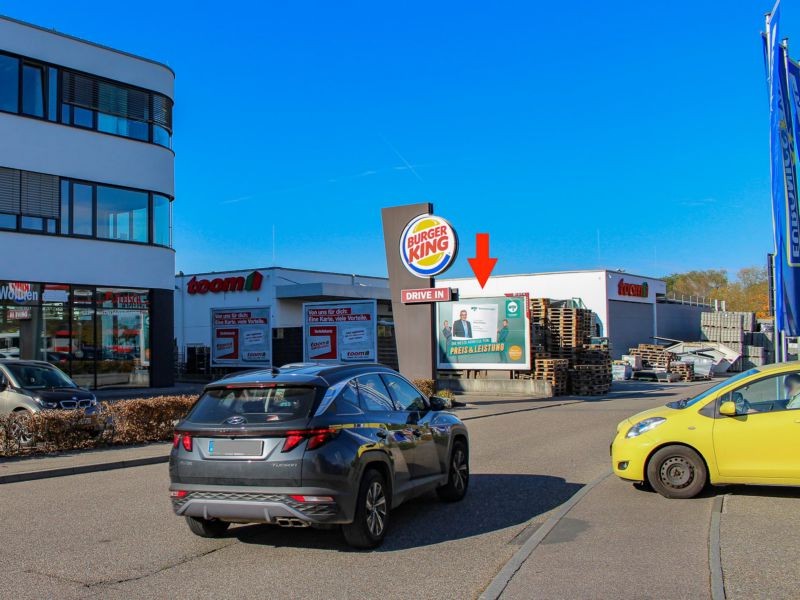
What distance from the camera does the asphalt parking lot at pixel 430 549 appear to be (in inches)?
220

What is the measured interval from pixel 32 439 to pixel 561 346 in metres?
21.3

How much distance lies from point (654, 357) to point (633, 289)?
545 inches

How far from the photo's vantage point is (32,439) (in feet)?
41.0

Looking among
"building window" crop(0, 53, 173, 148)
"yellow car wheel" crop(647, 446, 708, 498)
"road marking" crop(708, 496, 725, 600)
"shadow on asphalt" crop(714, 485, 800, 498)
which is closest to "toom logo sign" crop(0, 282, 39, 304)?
"building window" crop(0, 53, 173, 148)

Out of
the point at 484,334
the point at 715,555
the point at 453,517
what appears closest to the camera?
the point at 715,555

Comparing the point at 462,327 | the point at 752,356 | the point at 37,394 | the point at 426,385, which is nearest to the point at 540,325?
the point at 462,327

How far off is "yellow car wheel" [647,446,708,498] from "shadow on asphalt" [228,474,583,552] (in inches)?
41.7

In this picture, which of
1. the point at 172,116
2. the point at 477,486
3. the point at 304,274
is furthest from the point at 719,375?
the point at 477,486

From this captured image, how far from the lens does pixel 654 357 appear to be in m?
40.7

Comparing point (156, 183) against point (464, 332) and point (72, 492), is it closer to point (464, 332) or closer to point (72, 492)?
point (464, 332)

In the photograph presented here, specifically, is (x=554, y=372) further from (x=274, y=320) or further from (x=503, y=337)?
(x=274, y=320)

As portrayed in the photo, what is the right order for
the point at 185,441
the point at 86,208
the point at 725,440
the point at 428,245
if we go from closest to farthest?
1. the point at 185,441
2. the point at 725,440
3. the point at 428,245
4. the point at 86,208

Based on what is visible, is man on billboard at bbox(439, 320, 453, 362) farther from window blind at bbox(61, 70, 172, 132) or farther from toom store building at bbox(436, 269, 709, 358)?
toom store building at bbox(436, 269, 709, 358)

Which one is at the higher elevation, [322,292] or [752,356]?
[322,292]
